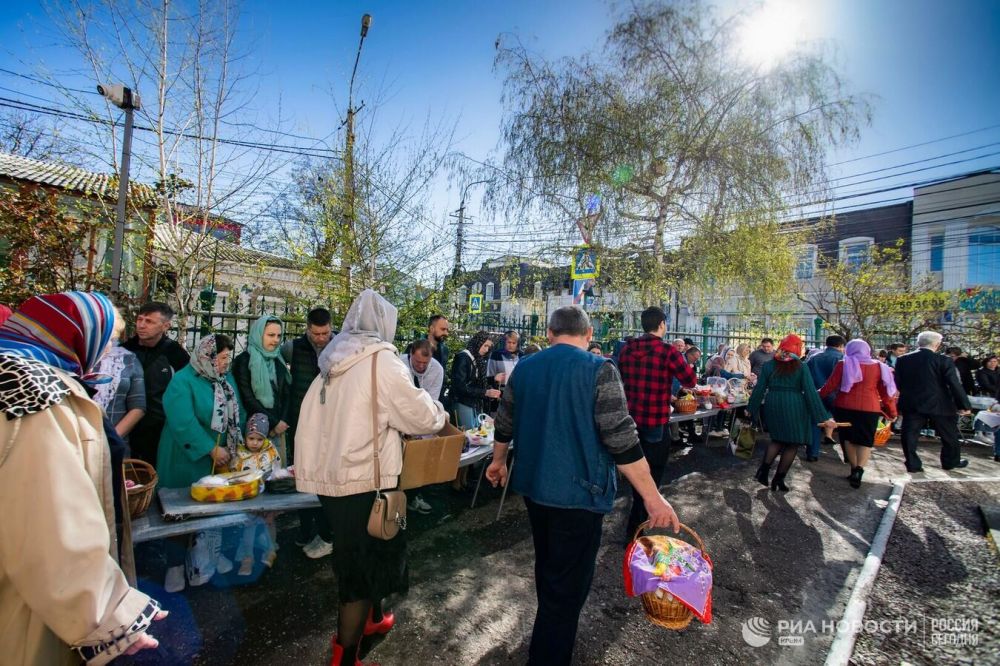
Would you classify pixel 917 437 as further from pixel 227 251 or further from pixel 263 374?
pixel 227 251

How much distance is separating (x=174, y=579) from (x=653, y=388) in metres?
3.90

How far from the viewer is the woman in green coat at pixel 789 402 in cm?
545

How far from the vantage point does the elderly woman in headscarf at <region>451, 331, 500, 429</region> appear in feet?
18.9

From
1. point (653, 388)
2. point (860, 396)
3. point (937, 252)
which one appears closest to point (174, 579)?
point (653, 388)

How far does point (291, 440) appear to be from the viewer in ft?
15.2

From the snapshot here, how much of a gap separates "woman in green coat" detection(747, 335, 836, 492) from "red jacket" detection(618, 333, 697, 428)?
1907mm

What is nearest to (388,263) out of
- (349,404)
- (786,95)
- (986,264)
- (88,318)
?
(349,404)

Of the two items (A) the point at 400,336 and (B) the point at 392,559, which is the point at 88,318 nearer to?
(B) the point at 392,559

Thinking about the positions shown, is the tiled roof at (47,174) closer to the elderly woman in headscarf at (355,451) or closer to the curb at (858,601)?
the elderly woman in headscarf at (355,451)

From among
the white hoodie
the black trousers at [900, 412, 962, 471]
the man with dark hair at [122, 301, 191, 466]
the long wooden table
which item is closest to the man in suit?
the black trousers at [900, 412, 962, 471]

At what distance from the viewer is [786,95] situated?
7.91 meters

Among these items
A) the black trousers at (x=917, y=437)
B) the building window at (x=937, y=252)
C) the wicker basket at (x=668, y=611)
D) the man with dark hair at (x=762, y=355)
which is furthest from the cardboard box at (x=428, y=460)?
the building window at (x=937, y=252)

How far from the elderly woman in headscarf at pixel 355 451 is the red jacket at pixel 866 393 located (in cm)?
594

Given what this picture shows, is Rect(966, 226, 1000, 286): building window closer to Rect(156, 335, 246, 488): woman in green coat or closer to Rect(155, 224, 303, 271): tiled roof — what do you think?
Rect(155, 224, 303, 271): tiled roof
